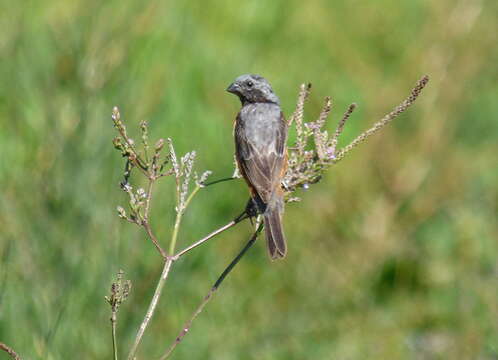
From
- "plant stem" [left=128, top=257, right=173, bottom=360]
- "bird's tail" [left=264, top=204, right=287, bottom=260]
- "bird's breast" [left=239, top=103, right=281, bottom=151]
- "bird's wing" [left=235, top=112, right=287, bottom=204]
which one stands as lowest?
"plant stem" [left=128, top=257, right=173, bottom=360]

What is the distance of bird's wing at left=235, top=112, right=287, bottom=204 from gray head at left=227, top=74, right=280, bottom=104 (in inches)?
12.3

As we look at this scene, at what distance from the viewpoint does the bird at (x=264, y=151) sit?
3.23m

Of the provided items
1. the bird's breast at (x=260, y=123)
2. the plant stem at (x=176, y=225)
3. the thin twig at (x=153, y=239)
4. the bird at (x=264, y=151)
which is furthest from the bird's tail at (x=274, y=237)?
the thin twig at (x=153, y=239)

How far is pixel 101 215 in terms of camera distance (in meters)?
4.36

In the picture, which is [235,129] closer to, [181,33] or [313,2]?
[181,33]

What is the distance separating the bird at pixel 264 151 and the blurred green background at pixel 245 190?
2.11 ft

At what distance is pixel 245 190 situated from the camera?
608 centimetres

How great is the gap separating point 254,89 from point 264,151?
61cm

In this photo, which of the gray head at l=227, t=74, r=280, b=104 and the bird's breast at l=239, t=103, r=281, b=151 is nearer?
the bird's breast at l=239, t=103, r=281, b=151

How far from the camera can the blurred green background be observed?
4285 mm

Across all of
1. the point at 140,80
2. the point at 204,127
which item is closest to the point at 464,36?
the point at 204,127

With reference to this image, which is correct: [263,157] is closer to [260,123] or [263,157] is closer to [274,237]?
[260,123]

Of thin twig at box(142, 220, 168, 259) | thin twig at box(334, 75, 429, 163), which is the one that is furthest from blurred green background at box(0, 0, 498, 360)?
thin twig at box(334, 75, 429, 163)

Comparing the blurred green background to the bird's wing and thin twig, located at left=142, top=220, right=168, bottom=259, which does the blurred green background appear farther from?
thin twig, located at left=142, top=220, right=168, bottom=259
